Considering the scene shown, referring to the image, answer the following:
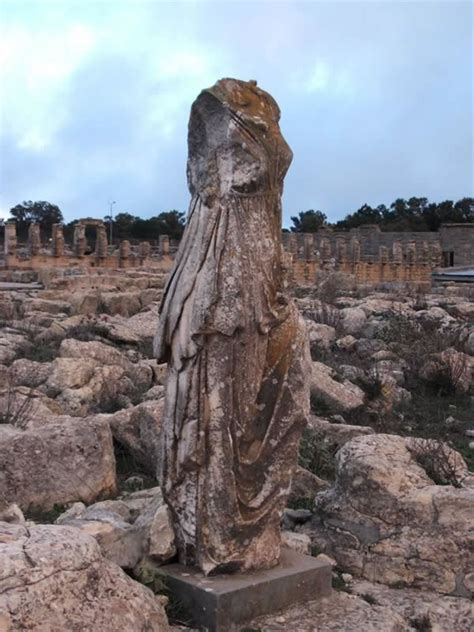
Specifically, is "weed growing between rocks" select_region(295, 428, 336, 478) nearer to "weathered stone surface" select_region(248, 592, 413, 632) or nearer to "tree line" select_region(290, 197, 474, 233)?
"weathered stone surface" select_region(248, 592, 413, 632)

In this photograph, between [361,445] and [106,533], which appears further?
[361,445]

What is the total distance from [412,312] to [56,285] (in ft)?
26.4

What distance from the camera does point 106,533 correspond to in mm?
4031

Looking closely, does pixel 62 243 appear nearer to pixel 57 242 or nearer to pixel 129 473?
pixel 57 242

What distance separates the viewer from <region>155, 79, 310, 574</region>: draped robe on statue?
3.96 meters

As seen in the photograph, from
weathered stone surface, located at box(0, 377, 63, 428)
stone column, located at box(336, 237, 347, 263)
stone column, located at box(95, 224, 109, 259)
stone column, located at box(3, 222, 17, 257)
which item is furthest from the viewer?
stone column, located at box(336, 237, 347, 263)

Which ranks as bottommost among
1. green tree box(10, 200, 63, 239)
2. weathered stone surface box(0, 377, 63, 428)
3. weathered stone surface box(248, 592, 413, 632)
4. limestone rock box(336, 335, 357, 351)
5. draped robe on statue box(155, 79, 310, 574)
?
weathered stone surface box(248, 592, 413, 632)

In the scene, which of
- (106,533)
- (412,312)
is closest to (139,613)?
(106,533)

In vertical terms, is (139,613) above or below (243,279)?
below

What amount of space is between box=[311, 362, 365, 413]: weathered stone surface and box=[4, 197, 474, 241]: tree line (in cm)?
3838

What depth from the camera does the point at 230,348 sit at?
3969mm

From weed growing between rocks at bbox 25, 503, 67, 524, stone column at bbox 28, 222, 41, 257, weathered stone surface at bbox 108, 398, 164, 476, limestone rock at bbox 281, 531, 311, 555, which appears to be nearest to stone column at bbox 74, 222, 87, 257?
stone column at bbox 28, 222, 41, 257

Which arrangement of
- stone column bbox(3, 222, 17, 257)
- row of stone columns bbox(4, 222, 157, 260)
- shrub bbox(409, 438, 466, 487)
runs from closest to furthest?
shrub bbox(409, 438, 466, 487), stone column bbox(3, 222, 17, 257), row of stone columns bbox(4, 222, 157, 260)

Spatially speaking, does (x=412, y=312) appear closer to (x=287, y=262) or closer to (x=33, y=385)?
(x=33, y=385)
